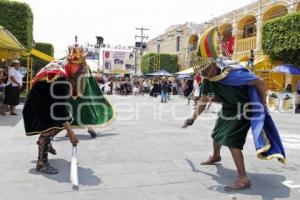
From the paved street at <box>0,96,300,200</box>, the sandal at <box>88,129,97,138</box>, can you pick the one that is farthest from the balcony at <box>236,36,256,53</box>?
the sandal at <box>88,129,97,138</box>

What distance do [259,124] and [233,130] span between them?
1.05 feet

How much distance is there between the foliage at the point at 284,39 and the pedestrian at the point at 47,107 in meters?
15.4

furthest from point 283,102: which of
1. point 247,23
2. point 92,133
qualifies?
point 247,23

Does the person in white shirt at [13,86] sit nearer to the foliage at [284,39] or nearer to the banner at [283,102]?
the banner at [283,102]

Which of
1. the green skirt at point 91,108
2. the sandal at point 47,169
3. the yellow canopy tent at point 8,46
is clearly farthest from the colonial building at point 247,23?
the sandal at point 47,169

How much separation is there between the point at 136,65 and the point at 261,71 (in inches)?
1748

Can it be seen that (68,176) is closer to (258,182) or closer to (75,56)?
(75,56)

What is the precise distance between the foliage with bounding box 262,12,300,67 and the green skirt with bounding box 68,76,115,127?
13.0m

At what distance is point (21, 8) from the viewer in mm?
18469

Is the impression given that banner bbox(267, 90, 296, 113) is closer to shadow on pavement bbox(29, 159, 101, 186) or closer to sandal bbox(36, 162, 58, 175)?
shadow on pavement bbox(29, 159, 101, 186)

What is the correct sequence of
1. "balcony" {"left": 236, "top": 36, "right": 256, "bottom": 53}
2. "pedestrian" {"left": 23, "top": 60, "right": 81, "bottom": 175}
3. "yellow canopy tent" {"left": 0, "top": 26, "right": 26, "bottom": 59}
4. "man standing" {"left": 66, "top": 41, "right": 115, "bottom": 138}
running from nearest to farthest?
"pedestrian" {"left": 23, "top": 60, "right": 81, "bottom": 175} → "man standing" {"left": 66, "top": 41, "right": 115, "bottom": 138} → "yellow canopy tent" {"left": 0, "top": 26, "right": 26, "bottom": 59} → "balcony" {"left": 236, "top": 36, "right": 256, "bottom": 53}

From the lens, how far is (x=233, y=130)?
4.75 meters

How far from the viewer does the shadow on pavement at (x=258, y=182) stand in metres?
4.50

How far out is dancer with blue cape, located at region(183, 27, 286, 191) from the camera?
180 inches
